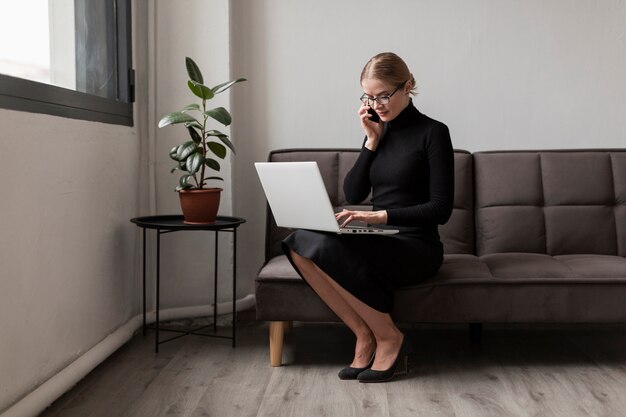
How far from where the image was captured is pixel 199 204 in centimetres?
273

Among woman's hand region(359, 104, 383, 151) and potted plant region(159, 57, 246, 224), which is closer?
woman's hand region(359, 104, 383, 151)

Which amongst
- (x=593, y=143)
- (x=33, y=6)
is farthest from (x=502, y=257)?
(x=33, y=6)

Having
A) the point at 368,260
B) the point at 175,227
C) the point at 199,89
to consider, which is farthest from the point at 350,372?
the point at 199,89

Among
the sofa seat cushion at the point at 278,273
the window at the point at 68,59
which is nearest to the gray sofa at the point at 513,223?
the sofa seat cushion at the point at 278,273

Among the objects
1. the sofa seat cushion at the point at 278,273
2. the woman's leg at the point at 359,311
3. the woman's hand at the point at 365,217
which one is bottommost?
the woman's leg at the point at 359,311

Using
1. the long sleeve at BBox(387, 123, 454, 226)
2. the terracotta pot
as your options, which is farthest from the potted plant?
the long sleeve at BBox(387, 123, 454, 226)

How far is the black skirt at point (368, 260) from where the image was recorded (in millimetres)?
2342

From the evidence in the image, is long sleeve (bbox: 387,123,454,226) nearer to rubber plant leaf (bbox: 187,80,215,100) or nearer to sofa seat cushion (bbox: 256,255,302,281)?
sofa seat cushion (bbox: 256,255,302,281)

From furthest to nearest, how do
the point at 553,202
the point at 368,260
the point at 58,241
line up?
the point at 553,202 → the point at 368,260 → the point at 58,241

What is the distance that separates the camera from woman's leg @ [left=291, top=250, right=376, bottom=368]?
2420 millimetres

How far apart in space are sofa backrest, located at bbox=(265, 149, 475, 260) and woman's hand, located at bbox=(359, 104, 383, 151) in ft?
1.31

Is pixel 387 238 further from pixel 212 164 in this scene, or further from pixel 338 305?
pixel 212 164

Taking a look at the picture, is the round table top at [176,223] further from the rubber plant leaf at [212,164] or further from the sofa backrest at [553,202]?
the sofa backrest at [553,202]

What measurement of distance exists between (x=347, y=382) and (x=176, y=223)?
3.02ft
